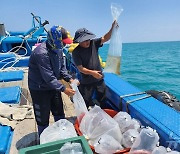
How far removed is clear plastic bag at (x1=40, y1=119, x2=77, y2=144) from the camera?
1931mm

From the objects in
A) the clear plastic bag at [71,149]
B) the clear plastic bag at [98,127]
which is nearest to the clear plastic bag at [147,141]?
the clear plastic bag at [98,127]

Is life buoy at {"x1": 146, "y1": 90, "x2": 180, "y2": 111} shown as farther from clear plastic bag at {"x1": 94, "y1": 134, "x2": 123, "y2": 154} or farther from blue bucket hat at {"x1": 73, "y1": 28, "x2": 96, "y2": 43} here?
blue bucket hat at {"x1": 73, "y1": 28, "x2": 96, "y2": 43}

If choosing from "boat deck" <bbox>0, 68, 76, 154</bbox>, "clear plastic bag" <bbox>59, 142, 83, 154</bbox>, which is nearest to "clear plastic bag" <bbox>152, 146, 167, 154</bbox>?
"clear plastic bag" <bbox>59, 142, 83, 154</bbox>

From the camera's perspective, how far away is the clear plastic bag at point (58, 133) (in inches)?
76.0

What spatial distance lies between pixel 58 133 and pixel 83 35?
1306 mm

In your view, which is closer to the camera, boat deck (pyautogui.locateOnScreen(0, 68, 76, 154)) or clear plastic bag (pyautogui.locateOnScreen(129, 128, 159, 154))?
clear plastic bag (pyautogui.locateOnScreen(129, 128, 159, 154))

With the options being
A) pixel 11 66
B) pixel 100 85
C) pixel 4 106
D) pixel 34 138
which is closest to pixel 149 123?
pixel 100 85

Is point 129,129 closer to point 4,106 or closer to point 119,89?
point 119,89

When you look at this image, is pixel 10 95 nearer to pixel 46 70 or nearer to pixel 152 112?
pixel 46 70

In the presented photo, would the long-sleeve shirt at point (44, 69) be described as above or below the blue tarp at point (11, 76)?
above

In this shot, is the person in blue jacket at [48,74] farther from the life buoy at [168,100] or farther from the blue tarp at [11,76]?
the blue tarp at [11,76]

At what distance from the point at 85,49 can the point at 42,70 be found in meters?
0.83

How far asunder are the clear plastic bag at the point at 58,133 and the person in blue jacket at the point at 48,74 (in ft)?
1.33

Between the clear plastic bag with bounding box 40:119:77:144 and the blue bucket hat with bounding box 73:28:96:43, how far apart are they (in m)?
1.08
